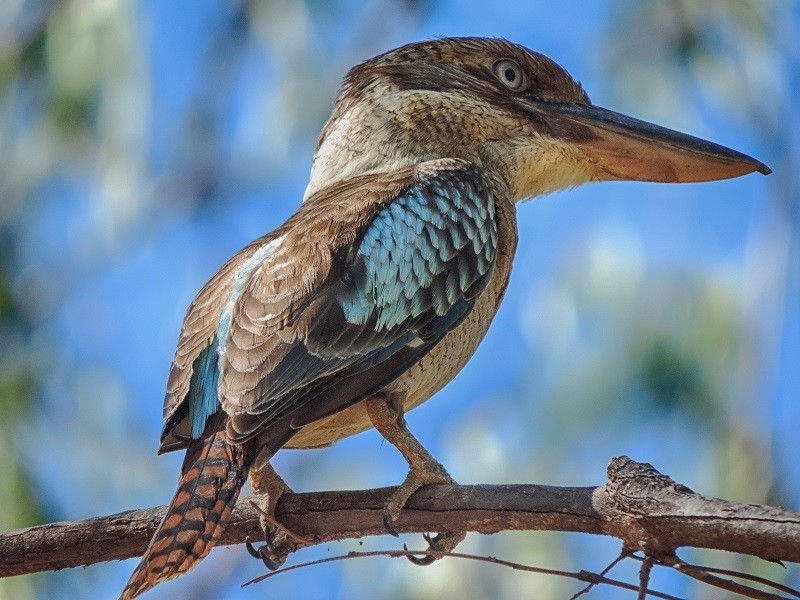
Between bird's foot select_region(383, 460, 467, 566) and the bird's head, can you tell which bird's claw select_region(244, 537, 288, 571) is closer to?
bird's foot select_region(383, 460, 467, 566)

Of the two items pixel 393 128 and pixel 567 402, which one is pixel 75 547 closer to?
pixel 393 128

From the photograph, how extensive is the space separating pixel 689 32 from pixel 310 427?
25.2 feet

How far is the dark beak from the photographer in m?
4.97

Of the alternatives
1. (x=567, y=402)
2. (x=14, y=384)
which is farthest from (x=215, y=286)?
(x=567, y=402)


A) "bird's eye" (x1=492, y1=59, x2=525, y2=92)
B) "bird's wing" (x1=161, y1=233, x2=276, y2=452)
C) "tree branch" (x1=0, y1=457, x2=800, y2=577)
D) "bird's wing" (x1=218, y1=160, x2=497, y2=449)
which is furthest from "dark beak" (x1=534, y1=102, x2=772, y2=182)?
"tree branch" (x1=0, y1=457, x2=800, y2=577)

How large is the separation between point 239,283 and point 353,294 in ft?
1.22

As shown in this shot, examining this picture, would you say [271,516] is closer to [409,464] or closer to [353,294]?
[409,464]

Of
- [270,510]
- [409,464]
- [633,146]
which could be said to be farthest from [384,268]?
[633,146]

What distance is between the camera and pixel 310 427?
4148 mm

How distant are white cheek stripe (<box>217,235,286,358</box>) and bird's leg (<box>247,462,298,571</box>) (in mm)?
407

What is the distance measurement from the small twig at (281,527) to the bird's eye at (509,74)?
2080mm

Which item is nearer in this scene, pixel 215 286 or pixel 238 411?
pixel 238 411

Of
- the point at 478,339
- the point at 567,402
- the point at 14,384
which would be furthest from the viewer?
the point at 567,402

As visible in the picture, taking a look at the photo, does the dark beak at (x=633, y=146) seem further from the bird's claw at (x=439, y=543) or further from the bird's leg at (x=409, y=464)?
the bird's claw at (x=439, y=543)
